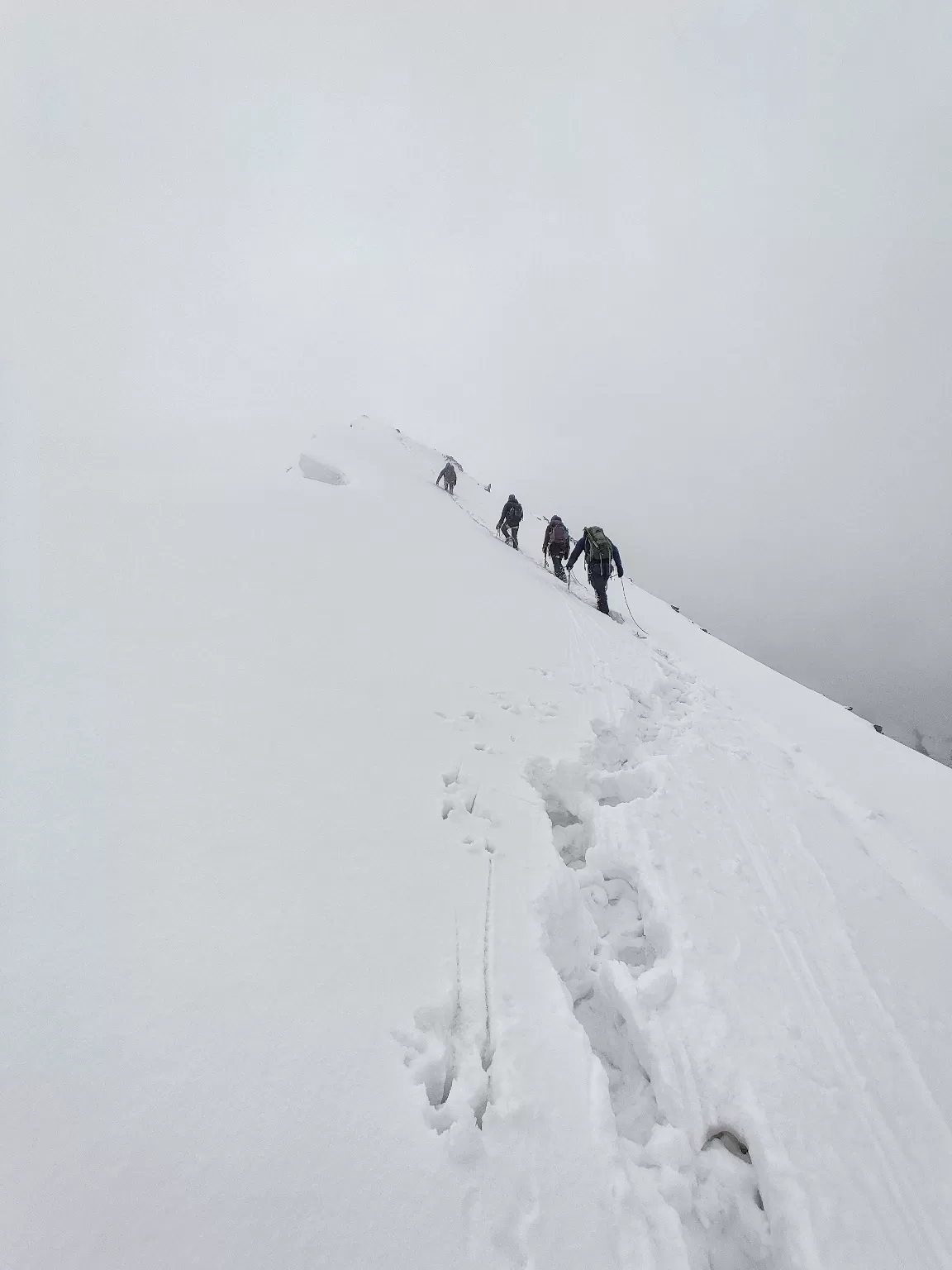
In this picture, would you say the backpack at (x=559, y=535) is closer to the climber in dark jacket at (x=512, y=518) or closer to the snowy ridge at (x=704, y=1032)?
the climber in dark jacket at (x=512, y=518)

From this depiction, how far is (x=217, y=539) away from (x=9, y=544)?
7.67ft

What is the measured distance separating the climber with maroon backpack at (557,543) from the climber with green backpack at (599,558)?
1826 mm

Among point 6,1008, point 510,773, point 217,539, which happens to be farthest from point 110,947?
point 217,539

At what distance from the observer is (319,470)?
17.3 meters

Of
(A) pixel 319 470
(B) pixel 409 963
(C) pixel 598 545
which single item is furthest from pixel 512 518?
(B) pixel 409 963

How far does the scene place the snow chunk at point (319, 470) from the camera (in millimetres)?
17016

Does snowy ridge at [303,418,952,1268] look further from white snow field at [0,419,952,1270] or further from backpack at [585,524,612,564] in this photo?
backpack at [585,524,612,564]

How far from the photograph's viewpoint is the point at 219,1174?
2.28 m

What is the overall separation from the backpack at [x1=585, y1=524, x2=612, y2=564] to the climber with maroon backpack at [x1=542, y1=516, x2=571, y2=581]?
1.89m

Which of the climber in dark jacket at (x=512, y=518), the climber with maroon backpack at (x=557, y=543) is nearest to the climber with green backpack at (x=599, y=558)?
the climber with maroon backpack at (x=557, y=543)

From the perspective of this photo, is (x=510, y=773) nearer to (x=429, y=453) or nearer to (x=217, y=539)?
(x=217, y=539)

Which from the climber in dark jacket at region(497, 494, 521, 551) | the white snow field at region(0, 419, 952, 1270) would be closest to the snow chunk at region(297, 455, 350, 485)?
the climber in dark jacket at region(497, 494, 521, 551)

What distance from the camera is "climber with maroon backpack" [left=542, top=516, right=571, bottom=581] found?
15.3 metres

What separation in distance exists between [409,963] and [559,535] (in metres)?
13.3
